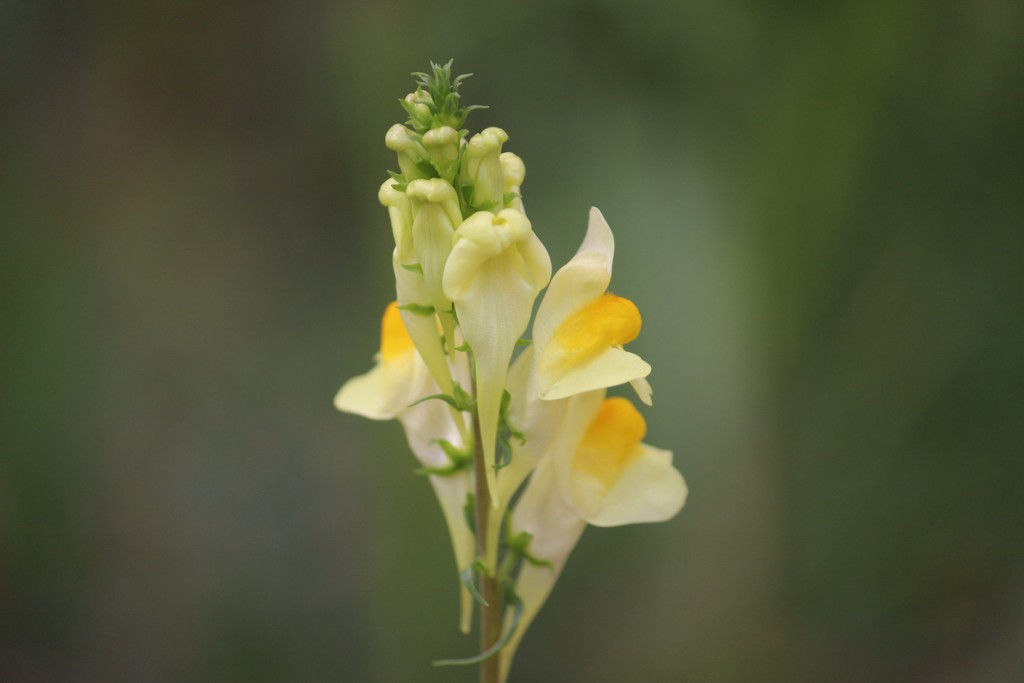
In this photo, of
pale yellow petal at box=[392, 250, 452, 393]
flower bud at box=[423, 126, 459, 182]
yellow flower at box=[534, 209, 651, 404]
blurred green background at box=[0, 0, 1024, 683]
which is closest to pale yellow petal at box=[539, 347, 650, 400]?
yellow flower at box=[534, 209, 651, 404]

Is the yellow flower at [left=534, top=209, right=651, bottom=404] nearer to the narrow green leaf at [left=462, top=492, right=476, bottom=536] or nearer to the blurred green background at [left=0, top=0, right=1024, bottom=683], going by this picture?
the narrow green leaf at [left=462, top=492, right=476, bottom=536]

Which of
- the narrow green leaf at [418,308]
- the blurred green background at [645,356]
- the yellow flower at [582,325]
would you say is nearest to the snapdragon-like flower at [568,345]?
the yellow flower at [582,325]

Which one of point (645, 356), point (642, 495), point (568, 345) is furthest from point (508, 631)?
point (645, 356)

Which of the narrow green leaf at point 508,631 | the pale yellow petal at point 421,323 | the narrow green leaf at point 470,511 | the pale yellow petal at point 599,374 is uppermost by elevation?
the pale yellow petal at point 421,323

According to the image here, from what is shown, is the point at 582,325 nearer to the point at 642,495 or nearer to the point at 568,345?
the point at 568,345

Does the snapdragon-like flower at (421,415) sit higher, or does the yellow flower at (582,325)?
the yellow flower at (582,325)

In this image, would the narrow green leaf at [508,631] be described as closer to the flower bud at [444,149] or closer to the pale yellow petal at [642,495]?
the pale yellow petal at [642,495]
